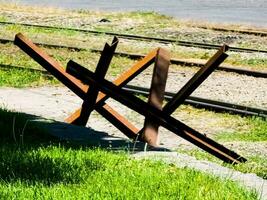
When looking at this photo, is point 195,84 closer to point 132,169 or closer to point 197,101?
point 132,169

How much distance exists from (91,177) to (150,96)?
217 centimetres

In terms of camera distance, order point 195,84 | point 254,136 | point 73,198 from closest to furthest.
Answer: point 73,198 → point 195,84 → point 254,136

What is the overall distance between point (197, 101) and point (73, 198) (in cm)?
702

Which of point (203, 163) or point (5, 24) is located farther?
point (5, 24)

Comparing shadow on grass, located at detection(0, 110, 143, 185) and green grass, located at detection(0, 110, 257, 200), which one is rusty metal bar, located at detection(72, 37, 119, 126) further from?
green grass, located at detection(0, 110, 257, 200)

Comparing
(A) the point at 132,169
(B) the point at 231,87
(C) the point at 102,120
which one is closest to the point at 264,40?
(B) the point at 231,87

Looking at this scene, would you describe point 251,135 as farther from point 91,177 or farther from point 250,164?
point 91,177

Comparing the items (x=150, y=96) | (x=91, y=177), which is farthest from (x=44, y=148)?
(x=150, y=96)

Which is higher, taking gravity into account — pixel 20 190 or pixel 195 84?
pixel 195 84

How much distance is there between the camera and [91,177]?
5957mm

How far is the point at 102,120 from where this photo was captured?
11.0 metres

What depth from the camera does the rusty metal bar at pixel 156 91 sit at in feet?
25.2

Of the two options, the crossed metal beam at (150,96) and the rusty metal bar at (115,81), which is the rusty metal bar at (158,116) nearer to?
the crossed metal beam at (150,96)

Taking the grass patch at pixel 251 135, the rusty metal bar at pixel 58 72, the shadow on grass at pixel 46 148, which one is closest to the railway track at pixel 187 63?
the grass patch at pixel 251 135
